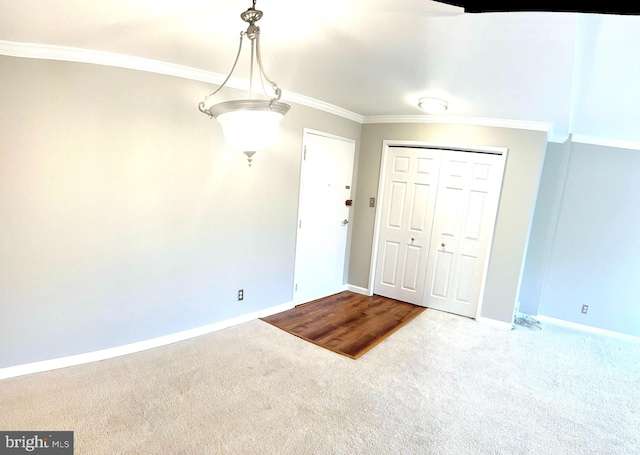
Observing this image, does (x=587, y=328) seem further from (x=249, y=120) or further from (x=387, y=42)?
(x=249, y=120)

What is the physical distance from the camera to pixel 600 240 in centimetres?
404

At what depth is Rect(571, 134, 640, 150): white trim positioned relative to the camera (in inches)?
151

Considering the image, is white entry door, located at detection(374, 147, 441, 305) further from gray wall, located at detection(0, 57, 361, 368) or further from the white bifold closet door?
gray wall, located at detection(0, 57, 361, 368)

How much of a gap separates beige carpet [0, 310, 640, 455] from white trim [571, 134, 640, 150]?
241 centimetres

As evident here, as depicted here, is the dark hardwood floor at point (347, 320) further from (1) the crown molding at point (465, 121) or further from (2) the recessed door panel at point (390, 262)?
(1) the crown molding at point (465, 121)

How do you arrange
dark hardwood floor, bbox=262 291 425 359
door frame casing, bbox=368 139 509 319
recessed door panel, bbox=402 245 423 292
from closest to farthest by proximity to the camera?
dark hardwood floor, bbox=262 291 425 359, door frame casing, bbox=368 139 509 319, recessed door panel, bbox=402 245 423 292

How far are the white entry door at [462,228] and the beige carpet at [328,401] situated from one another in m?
0.90

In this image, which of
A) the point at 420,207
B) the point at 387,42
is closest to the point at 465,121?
the point at 420,207

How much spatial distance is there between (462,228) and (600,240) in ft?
5.69

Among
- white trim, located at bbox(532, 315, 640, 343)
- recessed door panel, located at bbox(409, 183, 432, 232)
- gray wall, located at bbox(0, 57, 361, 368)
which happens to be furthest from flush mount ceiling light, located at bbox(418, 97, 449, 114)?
white trim, located at bbox(532, 315, 640, 343)

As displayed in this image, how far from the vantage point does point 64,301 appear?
2.39 meters

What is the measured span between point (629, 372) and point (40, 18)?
16.6ft

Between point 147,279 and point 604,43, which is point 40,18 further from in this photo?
point 604,43

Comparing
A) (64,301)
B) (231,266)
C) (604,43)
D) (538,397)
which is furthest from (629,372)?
(64,301)
